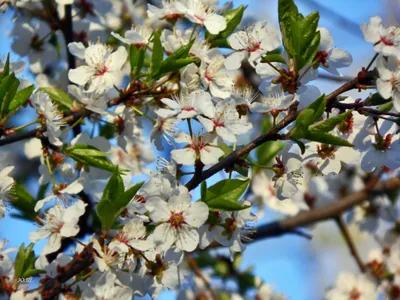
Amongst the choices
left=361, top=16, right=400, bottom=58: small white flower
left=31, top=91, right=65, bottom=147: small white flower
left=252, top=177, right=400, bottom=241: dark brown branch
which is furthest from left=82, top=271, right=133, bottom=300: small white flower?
left=252, top=177, right=400, bottom=241: dark brown branch

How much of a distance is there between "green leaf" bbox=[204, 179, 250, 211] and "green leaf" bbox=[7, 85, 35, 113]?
0.57 meters

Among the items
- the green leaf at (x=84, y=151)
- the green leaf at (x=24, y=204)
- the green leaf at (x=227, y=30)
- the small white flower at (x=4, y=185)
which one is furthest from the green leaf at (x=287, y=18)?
the green leaf at (x=24, y=204)

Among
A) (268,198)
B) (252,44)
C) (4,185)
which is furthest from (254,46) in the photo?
(268,198)

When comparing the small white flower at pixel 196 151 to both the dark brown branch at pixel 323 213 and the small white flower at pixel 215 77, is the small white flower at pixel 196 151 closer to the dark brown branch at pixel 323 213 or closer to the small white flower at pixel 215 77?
the small white flower at pixel 215 77

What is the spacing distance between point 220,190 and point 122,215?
26cm

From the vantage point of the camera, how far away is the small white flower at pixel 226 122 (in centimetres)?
171

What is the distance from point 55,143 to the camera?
1881 mm

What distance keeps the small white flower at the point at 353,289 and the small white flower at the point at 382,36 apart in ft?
5.79

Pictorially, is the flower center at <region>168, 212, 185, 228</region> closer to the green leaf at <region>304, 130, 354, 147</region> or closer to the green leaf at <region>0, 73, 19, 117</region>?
the green leaf at <region>304, 130, 354, 147</region>

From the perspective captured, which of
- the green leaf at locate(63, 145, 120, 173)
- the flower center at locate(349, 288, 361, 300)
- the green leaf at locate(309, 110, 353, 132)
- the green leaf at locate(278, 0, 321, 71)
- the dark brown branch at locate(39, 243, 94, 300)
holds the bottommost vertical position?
the flower center at locate(349, 288, 361, 300)

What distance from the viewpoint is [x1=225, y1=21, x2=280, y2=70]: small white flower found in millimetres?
1783

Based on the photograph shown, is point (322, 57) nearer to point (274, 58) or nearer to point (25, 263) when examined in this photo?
point (274, 58)

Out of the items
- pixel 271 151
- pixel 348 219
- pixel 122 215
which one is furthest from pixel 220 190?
pixel 348 219

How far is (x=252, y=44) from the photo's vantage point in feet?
5.96
